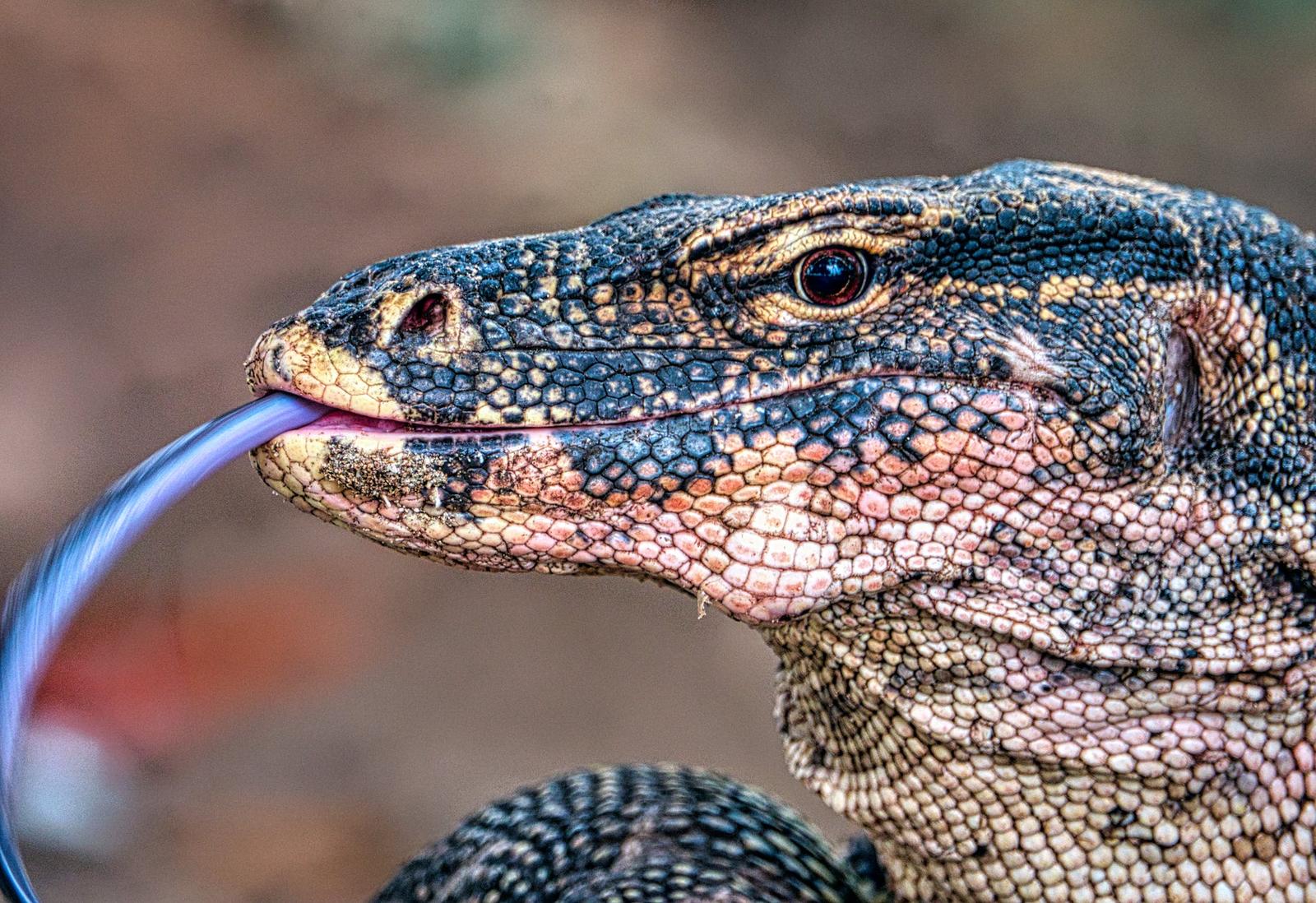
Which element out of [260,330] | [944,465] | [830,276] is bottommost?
[944,465]

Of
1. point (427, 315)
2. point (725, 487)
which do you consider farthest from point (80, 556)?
point (725, 487)

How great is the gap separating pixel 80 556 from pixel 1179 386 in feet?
7.90

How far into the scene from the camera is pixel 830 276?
3.23 m

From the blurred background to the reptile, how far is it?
675 centimetres

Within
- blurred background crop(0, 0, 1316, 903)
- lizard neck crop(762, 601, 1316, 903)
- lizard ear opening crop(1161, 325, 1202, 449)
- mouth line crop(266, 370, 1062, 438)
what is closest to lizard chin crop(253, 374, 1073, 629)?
mouth line crop(266, 370, 1062, 438)

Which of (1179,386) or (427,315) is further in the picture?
(1179,386)

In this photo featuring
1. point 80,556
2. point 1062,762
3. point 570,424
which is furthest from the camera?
point 1062,762

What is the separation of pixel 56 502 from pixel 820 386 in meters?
7.99

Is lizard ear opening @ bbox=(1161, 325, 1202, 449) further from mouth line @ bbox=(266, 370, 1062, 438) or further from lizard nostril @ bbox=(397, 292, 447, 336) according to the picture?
lizard nostril @ bbox=(397, 292, 447, 336)

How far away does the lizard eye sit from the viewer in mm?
3229

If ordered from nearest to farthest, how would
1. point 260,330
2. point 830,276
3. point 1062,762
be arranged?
point 830,276 < point 1062,762 < point 260,330

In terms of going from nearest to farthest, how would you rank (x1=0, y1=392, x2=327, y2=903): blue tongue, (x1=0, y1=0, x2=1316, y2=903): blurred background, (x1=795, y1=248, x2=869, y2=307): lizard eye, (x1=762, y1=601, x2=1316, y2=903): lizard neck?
(x1=0, y1=392, x2=327, y2=903): blue tongue, (x1=795, y1=248, x2=869, y2=307): lizard eye, (x1=762, y1=601, x2=1316, y2=903): lizard neck, (x1=0, y1=0, x2=1316, y2=903): blurred background

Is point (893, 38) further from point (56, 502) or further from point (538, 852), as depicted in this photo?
point (538, 852)

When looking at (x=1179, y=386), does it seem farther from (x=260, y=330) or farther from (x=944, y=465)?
(x=260, y=330)
